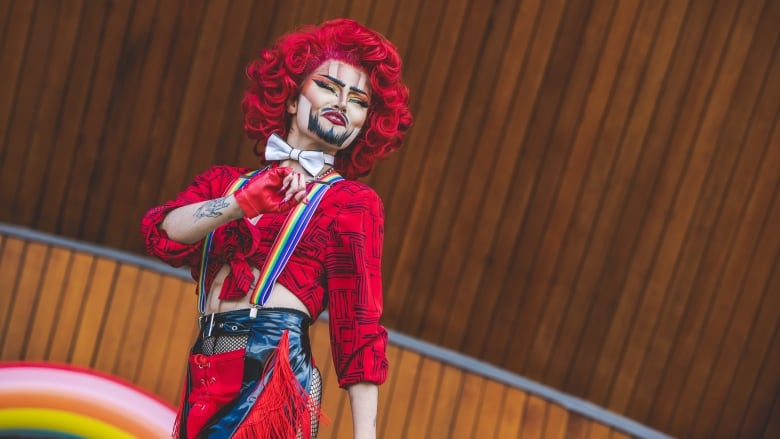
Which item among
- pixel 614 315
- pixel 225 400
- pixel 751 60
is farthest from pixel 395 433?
pixel 751 60

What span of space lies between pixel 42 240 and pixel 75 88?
54 centimetres

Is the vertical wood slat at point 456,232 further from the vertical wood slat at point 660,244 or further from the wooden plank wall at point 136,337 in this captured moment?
the vertical wood slat at point 660,244

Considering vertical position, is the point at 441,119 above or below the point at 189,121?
above

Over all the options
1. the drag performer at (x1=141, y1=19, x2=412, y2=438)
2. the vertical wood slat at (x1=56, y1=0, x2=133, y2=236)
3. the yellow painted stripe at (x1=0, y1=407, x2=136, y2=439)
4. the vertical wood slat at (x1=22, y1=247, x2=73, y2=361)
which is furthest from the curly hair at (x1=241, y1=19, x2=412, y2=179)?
the vertical wood slat at (x1=56, y1=0, x2=133, y2=236)

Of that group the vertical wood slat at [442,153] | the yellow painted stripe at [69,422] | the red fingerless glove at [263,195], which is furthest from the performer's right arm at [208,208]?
the vertical wood slat at [442,153]

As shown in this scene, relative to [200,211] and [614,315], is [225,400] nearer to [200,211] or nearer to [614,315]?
[200,211]

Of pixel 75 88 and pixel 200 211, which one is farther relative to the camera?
pixel 75 88

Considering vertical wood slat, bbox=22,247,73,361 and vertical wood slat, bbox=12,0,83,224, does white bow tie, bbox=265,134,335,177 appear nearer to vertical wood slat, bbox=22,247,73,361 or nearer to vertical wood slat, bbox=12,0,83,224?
vertical wood slat, bbox=22,247,73,361

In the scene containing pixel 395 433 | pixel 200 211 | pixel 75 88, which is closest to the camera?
pixel 200 211

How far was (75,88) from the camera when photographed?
120 inches

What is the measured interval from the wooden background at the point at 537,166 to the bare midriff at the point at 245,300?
5.30 ft

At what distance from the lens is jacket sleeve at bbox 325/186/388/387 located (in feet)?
4.79

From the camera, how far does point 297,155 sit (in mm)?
1520

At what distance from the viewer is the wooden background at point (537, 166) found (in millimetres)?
3043
